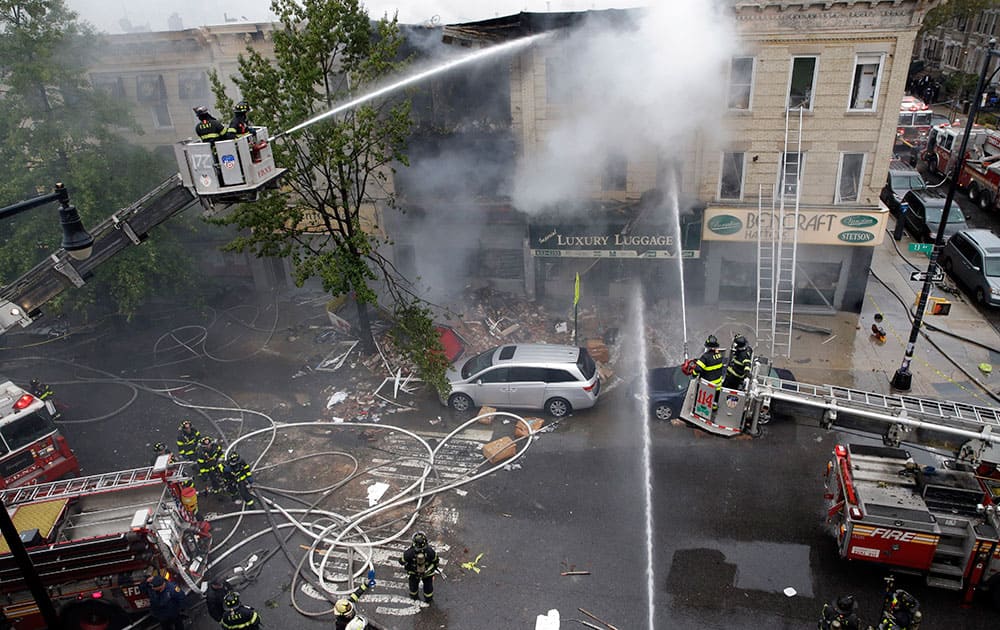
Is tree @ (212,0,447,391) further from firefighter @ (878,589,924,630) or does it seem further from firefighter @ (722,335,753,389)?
firefighter @ (878,589,924,630)

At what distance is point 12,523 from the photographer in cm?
588

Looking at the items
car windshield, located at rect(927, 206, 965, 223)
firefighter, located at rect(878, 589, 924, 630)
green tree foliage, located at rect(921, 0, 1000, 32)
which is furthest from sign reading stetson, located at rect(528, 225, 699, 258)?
green tree foliage, located at rect(921, 0, 1000, 32)

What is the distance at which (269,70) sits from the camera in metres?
13.2

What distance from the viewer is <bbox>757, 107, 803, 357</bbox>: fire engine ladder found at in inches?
637

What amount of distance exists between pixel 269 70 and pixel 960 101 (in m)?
40.0

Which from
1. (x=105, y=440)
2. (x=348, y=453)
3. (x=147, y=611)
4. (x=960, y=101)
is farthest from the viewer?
(x=960, y=101)

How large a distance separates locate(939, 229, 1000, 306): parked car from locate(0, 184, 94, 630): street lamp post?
20.4 meters

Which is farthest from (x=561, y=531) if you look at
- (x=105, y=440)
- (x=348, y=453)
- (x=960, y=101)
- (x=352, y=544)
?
(x=960, y=101)

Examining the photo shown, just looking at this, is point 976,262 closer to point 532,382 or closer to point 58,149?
point 532,382

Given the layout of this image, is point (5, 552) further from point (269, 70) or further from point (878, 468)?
point (878, 468)

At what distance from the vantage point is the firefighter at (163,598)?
8.63m

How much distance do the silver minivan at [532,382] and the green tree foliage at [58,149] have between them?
28.6 ft

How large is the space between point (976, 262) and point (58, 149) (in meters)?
24.5

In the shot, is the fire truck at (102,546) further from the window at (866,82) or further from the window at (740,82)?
the window at (866,82)
